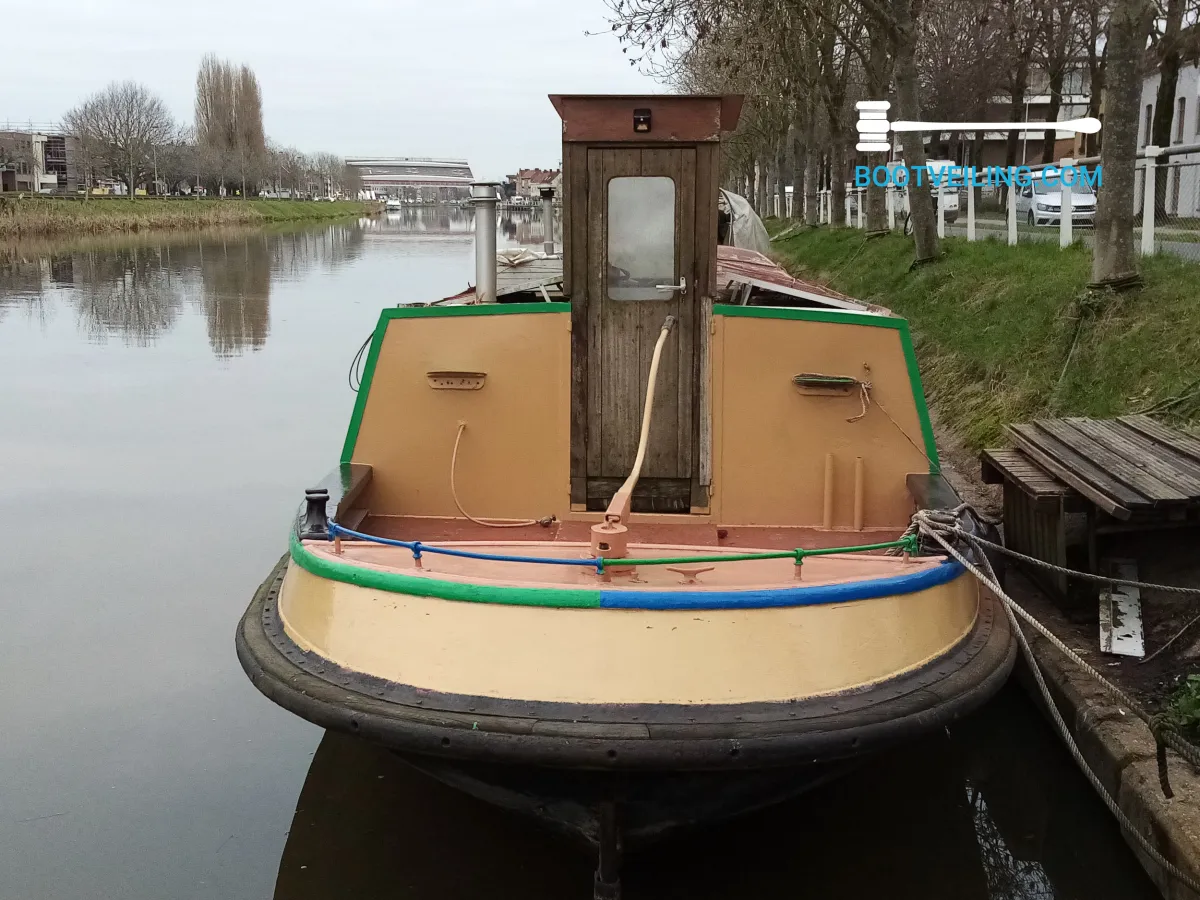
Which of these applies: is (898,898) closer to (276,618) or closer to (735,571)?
(735,571)

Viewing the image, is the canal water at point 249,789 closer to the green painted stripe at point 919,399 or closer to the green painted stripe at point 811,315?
the green painted stripe at point 919,399

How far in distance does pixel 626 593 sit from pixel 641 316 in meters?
2.19

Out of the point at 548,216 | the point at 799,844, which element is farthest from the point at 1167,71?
the point at 799,844

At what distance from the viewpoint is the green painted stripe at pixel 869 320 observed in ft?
19.2

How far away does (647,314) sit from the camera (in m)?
5.95

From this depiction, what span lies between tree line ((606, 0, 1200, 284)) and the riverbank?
0.71 meters

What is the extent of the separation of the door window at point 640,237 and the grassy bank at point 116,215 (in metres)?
47.0

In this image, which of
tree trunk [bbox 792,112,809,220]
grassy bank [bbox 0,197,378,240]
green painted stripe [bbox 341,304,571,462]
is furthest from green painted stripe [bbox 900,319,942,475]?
grassy bank [bbox 0,197,378,240]

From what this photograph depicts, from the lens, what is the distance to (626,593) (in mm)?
4098

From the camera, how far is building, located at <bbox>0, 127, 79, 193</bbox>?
8931 centimetres

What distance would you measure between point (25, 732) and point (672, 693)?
3779 mm

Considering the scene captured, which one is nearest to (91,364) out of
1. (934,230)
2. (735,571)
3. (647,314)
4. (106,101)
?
(934,230)

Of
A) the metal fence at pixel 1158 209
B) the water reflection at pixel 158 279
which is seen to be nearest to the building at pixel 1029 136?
the water reflection at pixel 158 279

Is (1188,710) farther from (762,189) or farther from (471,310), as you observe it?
(762,189)
